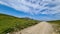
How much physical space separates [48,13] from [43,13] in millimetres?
73

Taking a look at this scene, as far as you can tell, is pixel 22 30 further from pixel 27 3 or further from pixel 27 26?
pixel 27 3

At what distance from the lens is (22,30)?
2.25 metres

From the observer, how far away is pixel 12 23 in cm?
227

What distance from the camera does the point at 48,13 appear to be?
7.47 feet

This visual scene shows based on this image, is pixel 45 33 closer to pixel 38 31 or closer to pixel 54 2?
pixel 38 31

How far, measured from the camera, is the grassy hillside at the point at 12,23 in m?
2.21

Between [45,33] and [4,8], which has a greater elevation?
[4,8]

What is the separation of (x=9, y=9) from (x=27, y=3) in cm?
28

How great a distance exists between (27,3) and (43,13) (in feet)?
0.91

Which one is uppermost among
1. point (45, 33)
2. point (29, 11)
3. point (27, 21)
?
point (29, 11)

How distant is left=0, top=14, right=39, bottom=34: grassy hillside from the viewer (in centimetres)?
221

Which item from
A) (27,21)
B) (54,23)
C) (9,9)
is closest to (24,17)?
(27,21)

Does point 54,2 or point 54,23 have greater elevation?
point 54,2

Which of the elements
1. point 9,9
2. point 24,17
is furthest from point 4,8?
point 24,17
